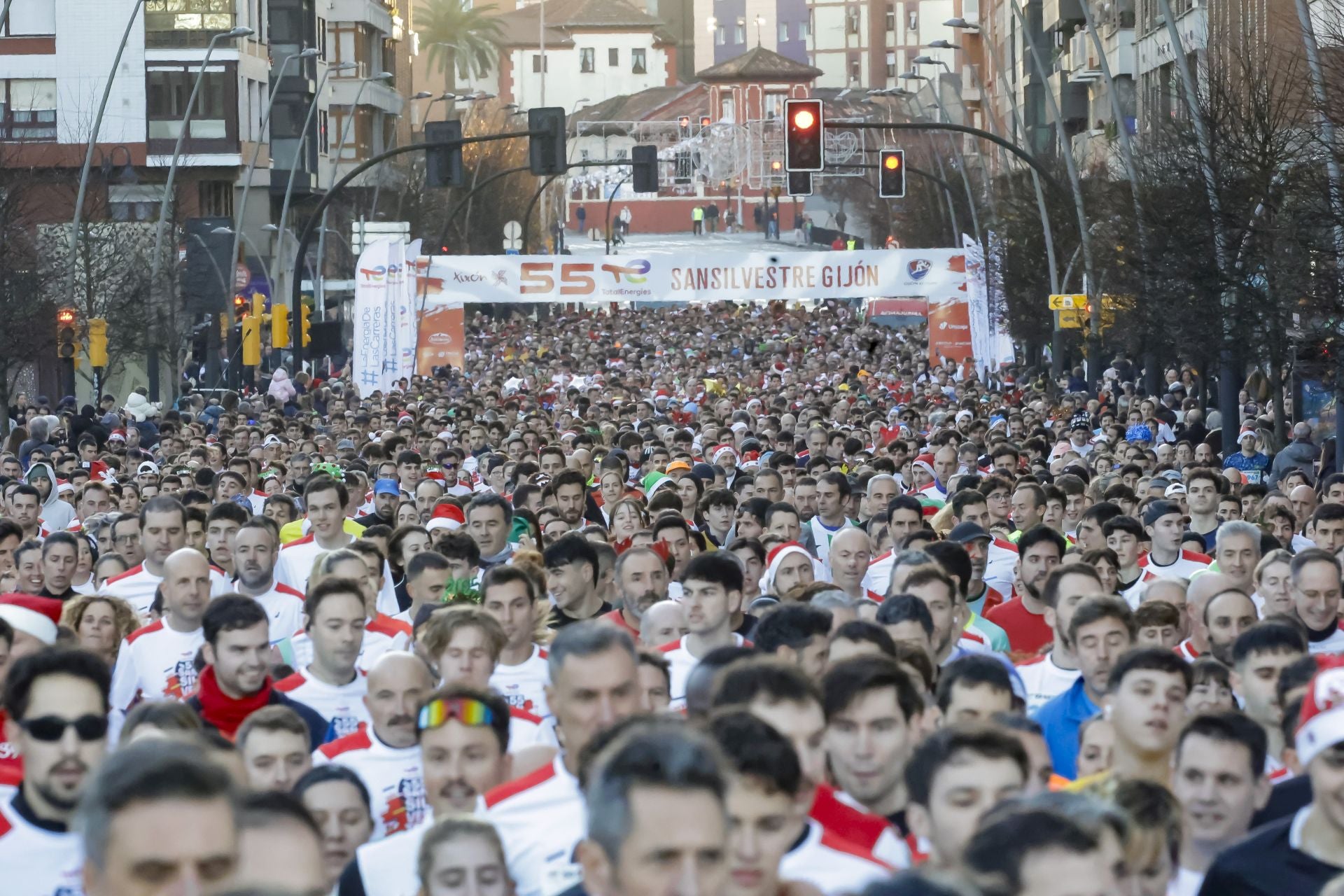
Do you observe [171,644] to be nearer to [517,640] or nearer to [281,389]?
[517,640]

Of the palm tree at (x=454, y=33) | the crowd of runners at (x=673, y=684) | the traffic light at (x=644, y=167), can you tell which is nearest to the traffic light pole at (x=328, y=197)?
the traffic light at (x=644, y=167)

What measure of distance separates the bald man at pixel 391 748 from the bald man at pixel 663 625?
190cm

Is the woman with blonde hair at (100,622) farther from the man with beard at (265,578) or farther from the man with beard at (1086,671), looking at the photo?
the man with beard at (1086,671)

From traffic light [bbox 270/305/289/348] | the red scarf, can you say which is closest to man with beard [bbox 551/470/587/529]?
the red scarf

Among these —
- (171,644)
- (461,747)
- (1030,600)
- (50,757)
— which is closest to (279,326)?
(1030,600)

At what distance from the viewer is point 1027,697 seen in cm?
891

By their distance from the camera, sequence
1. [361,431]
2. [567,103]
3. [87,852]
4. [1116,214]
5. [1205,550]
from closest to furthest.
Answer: [87,852]
[1205,550]
[361,431]
[1116,214]
[567,103]

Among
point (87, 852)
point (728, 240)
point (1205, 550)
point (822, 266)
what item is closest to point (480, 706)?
point (87, 852)

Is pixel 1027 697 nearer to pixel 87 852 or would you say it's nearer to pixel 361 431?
pixel 87 852

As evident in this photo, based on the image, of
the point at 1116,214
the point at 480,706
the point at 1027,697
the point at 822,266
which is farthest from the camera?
the point at 822,266

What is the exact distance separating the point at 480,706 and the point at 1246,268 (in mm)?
21195

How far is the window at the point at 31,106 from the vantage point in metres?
66.7

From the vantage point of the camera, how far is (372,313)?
37.6 meters

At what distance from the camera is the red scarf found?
870 centimetres
